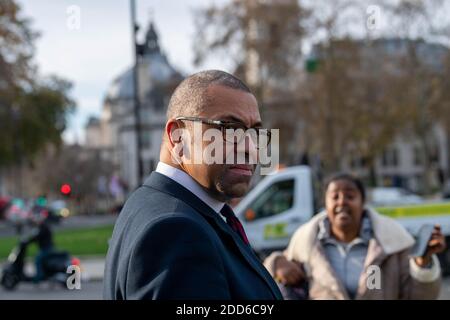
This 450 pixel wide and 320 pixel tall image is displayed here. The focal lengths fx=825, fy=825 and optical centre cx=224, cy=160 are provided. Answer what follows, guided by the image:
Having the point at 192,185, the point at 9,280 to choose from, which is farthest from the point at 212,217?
the point at 9,280

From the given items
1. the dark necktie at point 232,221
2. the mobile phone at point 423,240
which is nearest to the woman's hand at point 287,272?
the mobile phone at point 423,240

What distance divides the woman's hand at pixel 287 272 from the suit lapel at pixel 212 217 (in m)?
1.91

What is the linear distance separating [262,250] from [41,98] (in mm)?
33808

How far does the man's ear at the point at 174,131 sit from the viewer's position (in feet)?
7.06

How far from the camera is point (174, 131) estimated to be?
2164 millimetres

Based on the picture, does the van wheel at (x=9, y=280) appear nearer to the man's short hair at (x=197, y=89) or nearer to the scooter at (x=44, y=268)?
the scooter at (x=44, y=268)

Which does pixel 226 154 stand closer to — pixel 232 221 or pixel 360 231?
pixel 232 221

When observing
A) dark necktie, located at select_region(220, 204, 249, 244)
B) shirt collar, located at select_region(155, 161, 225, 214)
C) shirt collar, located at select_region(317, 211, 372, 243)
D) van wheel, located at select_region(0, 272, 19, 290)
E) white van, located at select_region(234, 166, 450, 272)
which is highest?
shirt collar, located at select_region(155, 161, 225, 214)

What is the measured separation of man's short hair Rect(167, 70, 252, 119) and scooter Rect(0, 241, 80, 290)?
12481mm

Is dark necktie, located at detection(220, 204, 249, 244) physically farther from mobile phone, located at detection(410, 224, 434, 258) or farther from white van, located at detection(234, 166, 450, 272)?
white van, located at detection(234, 166, 450, 272)

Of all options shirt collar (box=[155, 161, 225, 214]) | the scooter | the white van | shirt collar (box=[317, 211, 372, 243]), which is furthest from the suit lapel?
the scooter

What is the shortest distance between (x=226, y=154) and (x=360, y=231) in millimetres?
2422

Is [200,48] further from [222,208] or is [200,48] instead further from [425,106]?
[222,208]

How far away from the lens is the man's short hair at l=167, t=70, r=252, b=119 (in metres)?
2.10
